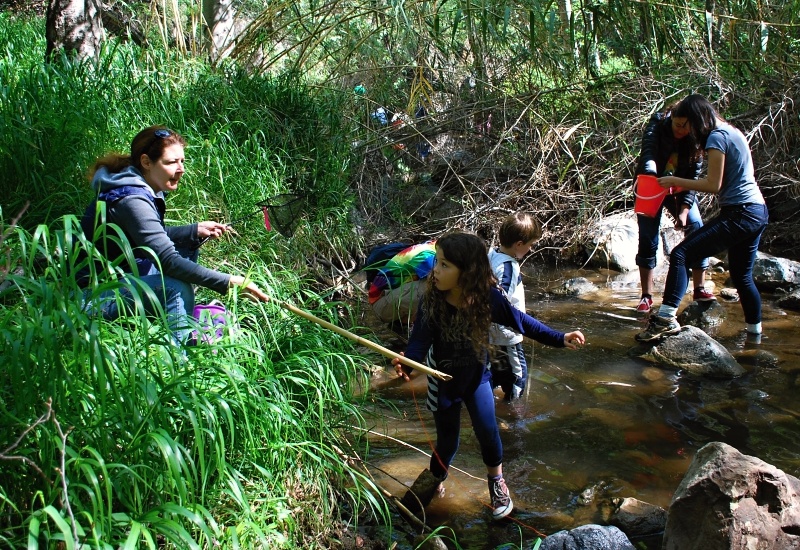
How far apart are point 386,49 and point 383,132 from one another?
994 mm

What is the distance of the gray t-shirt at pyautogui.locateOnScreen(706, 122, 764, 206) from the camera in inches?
186

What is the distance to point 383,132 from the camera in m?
7.75

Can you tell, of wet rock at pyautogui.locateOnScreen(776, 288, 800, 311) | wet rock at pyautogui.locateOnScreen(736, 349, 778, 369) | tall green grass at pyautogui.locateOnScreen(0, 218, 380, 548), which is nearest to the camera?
tall green grass at pyautogui.locateOnScreen(0, 218, 380, 548)

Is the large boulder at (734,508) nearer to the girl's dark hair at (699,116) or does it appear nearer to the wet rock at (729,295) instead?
the girl's dark hair at (699,116)

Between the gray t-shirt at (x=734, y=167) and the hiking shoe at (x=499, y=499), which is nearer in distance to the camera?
the hiking shoe at (x=499, y=499)

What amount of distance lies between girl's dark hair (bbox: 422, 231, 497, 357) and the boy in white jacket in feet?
1.94

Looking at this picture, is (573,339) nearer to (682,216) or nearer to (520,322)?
(520,322)

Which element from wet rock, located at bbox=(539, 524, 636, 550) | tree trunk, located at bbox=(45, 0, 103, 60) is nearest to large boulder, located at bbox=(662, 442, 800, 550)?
wet rock, located at bbox=(539, 524, 636, 550)

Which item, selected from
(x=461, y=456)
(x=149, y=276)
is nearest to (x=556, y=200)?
(x=461, y=456)

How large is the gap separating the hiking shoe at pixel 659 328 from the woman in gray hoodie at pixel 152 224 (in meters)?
3.06

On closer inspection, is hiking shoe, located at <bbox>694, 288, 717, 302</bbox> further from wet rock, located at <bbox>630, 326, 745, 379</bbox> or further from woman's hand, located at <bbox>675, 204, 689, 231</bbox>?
wet rock, located at <bbox>630, 326, 745, 379</bbox>

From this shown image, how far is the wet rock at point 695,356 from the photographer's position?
4.72 m

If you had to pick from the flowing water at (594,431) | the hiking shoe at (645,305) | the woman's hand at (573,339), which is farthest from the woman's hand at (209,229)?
the hiking shoe at (645,305)

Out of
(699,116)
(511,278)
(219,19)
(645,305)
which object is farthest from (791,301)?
(219,19)
